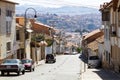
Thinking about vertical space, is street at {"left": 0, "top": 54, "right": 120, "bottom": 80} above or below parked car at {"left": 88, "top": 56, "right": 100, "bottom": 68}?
above

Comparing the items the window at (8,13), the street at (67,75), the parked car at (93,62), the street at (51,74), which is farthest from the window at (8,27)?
the parked car at (93,62)

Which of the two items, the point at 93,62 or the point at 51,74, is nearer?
the point at 51,74

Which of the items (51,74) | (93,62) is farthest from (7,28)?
(51,74)

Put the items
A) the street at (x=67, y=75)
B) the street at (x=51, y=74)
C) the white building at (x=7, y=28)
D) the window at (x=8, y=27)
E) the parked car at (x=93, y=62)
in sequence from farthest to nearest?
the parked car at (x=93, y=62), the window at (x=8, y=27), the white building at (x=7, y=28), the street at (x=67, y=75), the street at (x=51, y=74)

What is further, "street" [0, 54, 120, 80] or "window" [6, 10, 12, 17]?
"window" [6, 10, 12, 17]

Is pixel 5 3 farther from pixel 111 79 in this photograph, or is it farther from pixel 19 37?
pixel 111 79

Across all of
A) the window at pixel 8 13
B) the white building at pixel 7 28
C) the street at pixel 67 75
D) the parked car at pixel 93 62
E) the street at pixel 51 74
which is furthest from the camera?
the parked car at pixel 93 62

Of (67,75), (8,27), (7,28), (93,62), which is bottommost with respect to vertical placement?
(93,62)

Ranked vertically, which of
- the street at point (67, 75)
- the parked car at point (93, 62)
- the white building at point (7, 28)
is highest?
the white building at point (7, 28)

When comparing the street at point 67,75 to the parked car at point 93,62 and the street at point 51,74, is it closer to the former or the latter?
the street at point 51,74

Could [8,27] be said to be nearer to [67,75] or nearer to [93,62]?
[93,62]

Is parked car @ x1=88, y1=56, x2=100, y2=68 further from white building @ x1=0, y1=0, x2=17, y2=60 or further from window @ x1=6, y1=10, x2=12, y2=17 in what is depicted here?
window @ x1=6, y1=10, x2=12, y2=17

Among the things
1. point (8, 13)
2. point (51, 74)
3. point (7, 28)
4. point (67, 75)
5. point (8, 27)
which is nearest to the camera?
point (67, 75)

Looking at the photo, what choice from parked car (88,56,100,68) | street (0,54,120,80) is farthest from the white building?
parked car (88,56,100,68)
